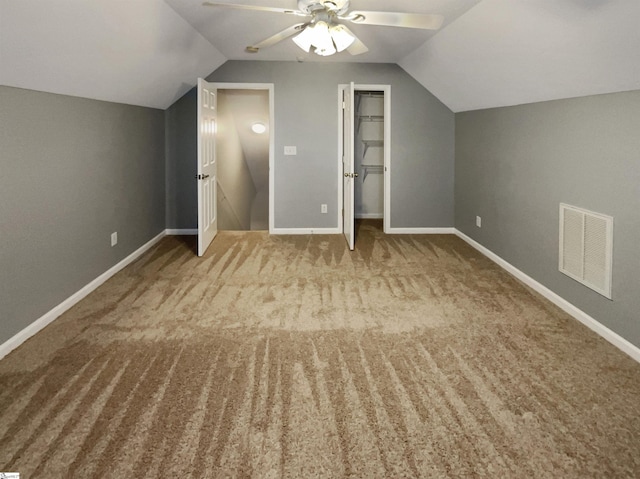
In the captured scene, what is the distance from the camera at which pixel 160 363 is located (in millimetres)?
2652

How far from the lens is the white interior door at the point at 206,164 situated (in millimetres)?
4941

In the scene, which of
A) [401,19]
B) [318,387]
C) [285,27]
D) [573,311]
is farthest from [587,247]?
[285,27]

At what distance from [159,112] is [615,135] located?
15.5 feet

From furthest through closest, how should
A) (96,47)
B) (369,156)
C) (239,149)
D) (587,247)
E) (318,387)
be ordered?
(239,149), (369,156), (587,247), (96,47), (318,387)

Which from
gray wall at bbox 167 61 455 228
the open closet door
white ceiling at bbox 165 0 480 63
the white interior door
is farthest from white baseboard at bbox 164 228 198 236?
white ceiling at bbox 165 0 480 63

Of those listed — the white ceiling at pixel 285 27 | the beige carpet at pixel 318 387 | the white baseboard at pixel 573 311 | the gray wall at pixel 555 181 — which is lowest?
the beige carpet at pixel 318 387

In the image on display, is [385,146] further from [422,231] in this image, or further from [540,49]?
[540,49]

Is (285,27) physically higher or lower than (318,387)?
higher

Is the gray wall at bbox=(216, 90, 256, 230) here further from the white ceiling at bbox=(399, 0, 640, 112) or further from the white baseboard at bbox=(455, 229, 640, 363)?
the white baseboard at bbox=(455, 229, 640, 363)

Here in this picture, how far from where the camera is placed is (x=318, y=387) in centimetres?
240

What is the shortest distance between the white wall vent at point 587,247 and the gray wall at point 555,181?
0.05m

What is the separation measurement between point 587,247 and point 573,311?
18.5 inches

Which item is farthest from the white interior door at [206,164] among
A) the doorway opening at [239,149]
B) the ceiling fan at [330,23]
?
the ceiling fan at [330,23]

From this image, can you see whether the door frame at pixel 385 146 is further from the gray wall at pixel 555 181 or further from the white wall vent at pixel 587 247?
the white wall vent at pixel 587 247
